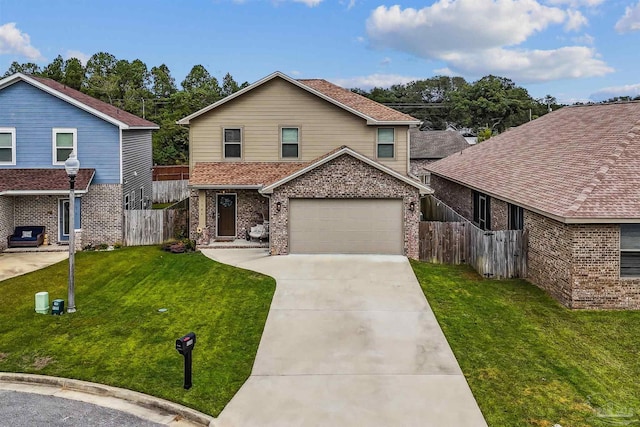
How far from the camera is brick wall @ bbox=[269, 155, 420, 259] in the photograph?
59.1 ft

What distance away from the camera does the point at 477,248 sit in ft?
53.7

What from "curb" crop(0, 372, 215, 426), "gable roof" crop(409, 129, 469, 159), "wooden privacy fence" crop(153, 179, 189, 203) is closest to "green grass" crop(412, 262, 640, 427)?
"curb" crop(0, 372, 215, 426)

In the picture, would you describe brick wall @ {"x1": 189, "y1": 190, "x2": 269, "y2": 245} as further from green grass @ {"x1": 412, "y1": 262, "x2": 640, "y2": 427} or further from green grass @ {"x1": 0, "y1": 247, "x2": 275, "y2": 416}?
green grass @ {"x1": 412, "y1": 262, "x2": 640, "y2": 427}

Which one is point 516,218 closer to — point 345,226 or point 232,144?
point 345,226

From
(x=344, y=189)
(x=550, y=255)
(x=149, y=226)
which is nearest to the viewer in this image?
(x=550, y=255)

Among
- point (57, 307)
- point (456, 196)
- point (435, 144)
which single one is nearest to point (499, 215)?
point (456, 196)

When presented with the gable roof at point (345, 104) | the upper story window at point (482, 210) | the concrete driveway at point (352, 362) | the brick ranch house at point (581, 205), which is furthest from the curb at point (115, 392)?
the upper story window at point (482, 210)

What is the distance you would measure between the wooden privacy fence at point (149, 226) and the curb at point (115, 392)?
11.7 meters

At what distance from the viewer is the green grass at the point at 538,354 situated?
7.81 m

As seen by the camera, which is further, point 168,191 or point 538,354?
point 168,191

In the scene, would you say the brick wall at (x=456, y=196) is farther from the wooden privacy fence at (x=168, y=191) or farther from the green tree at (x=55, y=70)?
the green tree at (x=55, y=70)

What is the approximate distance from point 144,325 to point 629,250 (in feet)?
39.0

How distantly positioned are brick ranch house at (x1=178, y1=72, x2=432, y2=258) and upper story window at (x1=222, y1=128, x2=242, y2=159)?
42mm

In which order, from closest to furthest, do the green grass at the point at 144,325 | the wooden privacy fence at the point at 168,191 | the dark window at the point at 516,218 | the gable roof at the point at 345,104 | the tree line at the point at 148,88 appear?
1. the green grass at the point at 144,325
2. the dark window at the point at 516,218
3. the gable roof at the point at 345,104
4. the wooden privacy fence at the point at 168,191
5. the tree line at the point at 148,88
